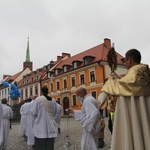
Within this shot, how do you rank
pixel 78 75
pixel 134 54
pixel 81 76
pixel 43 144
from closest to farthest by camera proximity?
pixel 134 54 → pixel 43 144 → pixel 81 76 → pixel 78 75

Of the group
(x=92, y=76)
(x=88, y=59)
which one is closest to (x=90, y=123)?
(x=92, y=76)

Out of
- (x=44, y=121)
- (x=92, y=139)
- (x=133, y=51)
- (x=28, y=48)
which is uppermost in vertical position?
(x=28, y=48)

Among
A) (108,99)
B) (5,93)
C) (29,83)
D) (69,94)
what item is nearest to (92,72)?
(69,94)

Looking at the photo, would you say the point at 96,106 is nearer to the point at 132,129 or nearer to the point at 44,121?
the point at 44,121

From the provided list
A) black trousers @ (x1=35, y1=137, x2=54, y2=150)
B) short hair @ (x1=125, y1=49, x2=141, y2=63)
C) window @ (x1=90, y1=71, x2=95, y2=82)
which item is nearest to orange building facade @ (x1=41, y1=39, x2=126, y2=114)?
window @ (x1=90, y1=71, x2=95, y2=82)

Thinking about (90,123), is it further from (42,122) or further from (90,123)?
(42,122)

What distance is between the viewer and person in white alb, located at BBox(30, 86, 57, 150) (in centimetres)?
499

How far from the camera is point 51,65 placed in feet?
135

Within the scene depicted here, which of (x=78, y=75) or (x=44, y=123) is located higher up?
(x=78, y=75)

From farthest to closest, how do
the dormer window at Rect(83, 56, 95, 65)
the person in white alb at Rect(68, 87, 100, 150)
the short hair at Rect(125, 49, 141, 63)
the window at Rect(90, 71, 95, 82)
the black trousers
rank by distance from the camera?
1. the dormer window at Rect(83, 56, 95, 65)
2. the window at Rect(90, 71, 95, 82)
3. the black trousers
4. the person in white alb at Rect(68, 87, 100, 150)
5. the short hair at Rect(125, 49, 141, 63)

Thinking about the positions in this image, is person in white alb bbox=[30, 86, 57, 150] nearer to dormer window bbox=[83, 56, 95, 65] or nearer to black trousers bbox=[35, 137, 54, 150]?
black trousers bbox=[35, 137, 54, 150]

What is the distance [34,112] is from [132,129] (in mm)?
→ 3183

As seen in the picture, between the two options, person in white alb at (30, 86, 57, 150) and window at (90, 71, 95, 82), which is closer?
person in white alb at (30, 86, 57, 150)

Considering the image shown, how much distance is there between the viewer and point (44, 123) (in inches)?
200
